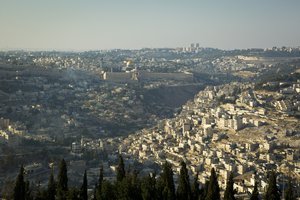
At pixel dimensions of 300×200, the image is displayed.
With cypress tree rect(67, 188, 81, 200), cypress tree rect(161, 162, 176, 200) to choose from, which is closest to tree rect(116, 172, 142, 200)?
cypress tree rect(161, 162, 176, 200)

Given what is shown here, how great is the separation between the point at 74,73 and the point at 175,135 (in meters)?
35.0

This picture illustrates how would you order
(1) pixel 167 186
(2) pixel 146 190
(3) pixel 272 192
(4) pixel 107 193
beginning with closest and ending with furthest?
1. (3) pixel 272 192
2. (2) pixel 146 190
3. (4) pixel 107 193
4. (1) pixel 167 186

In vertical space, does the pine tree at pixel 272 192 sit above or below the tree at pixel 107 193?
above

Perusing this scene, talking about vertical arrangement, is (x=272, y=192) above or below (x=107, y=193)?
above

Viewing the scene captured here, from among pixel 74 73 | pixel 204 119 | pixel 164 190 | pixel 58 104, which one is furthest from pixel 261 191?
pixel 74 73

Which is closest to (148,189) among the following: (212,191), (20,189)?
(212,191)

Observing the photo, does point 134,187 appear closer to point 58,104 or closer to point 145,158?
point 145,158

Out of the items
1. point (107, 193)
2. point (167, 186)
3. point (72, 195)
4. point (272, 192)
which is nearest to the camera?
point (72, 195)

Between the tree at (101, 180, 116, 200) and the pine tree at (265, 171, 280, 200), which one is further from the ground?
the pine tree at (265, 171, 280, 200)

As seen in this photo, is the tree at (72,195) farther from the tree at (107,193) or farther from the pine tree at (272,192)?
the pine tree at (272,192)

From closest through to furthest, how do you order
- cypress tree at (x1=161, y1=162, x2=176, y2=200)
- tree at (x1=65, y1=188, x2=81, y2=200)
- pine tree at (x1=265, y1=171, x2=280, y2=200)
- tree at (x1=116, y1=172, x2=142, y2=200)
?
tree at (x1=65, y1=188, x2=81, y2=200), pine tree at (x1=265, y1=171, x2=280, y2=200), tree at (x1=116, y1=172, x2=142, y2=200), cypress tree at (x1=161, y1=162, x2=176, y2=200)

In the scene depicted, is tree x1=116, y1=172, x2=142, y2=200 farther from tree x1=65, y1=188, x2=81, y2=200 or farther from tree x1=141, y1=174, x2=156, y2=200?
tree x1=65, y1=188, x2=81, y2=200

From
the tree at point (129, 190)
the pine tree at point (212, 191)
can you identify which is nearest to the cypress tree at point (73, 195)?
the tree at point (129, 190)

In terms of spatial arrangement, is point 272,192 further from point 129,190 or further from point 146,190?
point 129,190
